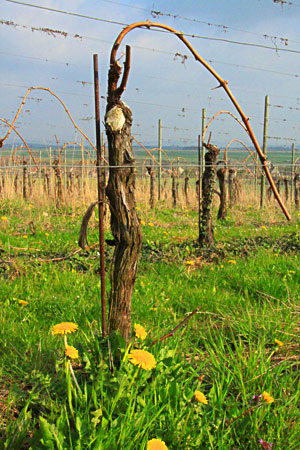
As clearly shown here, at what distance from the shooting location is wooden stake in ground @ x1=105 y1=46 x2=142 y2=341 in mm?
1581

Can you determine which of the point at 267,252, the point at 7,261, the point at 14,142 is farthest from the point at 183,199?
the point at 7,261

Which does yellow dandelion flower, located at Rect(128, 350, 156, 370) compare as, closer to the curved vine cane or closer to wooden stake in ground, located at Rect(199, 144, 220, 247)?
the curved vine cane

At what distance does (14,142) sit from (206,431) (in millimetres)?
9587

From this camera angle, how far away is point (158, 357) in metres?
1.67

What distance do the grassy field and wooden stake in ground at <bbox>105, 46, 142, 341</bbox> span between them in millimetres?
174

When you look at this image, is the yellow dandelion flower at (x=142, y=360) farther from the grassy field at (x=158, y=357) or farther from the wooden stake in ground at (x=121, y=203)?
the wooden stake in ground at (x=121, y=203)

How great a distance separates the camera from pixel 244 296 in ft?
10.6

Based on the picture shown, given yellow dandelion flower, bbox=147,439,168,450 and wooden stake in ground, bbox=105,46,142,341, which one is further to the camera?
wooden stake in ground, bbox=105,46,142,341

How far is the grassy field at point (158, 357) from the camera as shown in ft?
4.52

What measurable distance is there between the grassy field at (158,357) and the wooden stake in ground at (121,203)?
174mm

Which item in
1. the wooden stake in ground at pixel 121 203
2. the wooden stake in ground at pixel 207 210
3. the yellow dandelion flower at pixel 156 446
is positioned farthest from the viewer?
the wooden stake in ground at pixel 207 210

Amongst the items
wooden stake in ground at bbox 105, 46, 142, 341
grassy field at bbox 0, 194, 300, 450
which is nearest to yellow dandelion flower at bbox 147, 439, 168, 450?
grassy field at bbox 0, 194, 300, 450

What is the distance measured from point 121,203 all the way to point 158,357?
685 mm

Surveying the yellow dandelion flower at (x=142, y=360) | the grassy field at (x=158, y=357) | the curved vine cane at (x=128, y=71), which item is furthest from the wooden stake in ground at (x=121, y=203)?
the yellow dandelion flower at (x=142, y=360)
